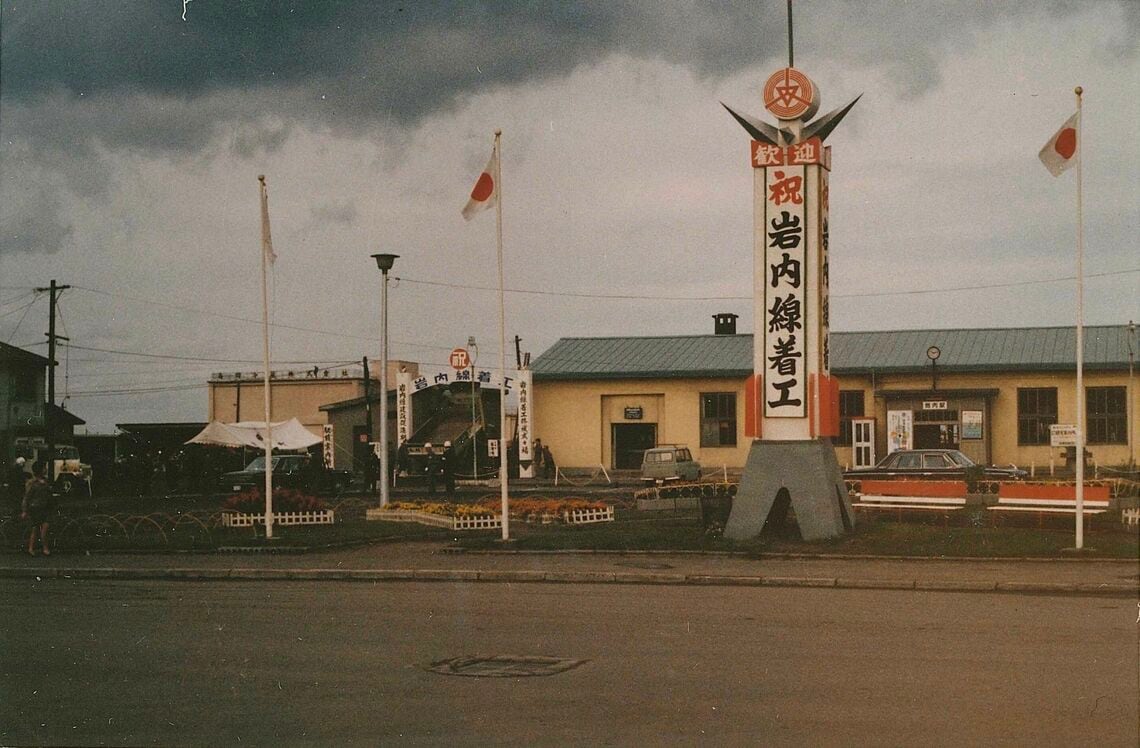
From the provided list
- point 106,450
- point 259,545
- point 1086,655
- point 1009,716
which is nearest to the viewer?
point 1009,716

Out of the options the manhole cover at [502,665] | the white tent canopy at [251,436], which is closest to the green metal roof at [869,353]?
the white tent canopy at [251,436]

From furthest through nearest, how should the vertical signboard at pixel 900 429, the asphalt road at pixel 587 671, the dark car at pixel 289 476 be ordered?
the vertical signboard at pixel 900 429, the dark car at pixel 289 476, the asphalt road at pixel 587 671

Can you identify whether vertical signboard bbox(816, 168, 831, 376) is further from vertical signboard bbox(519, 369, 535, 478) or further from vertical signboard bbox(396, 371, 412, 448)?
vertical signboard bbox(396, 371, 412, 448)

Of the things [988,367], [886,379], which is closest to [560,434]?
[886,379]

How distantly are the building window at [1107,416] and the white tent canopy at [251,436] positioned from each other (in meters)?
29.8

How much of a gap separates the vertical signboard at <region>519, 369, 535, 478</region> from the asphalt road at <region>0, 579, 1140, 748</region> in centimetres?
3497

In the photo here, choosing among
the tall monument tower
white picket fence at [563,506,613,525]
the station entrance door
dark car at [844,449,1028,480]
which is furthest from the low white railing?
the station entrance door

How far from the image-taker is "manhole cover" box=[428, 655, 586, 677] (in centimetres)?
1033

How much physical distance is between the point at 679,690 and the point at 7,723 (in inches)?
184

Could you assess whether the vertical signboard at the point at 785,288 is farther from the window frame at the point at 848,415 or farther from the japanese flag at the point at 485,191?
the window frame at the point at 848,415

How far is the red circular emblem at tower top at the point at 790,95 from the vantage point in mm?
21797

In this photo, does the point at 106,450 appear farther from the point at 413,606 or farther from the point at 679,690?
the point at 679,690

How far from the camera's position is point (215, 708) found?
8984 mm

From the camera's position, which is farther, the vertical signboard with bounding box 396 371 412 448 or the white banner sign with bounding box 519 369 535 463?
the vertical signboard with bounding box 396 371 412 448
